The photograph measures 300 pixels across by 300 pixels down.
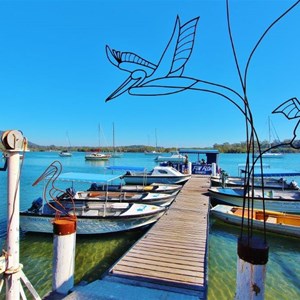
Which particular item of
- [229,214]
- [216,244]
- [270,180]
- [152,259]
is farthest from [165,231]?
[270,180]

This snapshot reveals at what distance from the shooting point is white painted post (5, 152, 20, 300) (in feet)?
9.73

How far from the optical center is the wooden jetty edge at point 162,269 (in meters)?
3.92

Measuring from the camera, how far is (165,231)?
7285 millimetres

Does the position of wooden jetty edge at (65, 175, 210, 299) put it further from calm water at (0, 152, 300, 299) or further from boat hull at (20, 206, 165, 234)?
boat hull at (20, 206, 165, 234)

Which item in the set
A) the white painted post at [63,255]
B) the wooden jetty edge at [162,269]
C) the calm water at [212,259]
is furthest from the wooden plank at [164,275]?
the calm water at [212,259]

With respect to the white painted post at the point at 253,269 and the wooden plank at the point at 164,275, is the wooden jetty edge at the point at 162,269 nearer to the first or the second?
the wooden plank at the point at 164,275

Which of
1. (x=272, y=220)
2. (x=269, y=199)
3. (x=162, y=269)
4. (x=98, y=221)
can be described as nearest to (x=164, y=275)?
(x=162, y=269)

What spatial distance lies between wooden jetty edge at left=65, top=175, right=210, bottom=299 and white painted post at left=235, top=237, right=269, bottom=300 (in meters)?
1.54

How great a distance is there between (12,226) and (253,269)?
2.79m

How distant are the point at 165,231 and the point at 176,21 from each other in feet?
19.2

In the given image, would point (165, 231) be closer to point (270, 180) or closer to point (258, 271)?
point (258, 271)

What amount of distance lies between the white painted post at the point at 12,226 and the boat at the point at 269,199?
37.3 feet

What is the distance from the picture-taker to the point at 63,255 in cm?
374

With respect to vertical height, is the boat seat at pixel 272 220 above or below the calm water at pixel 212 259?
above
